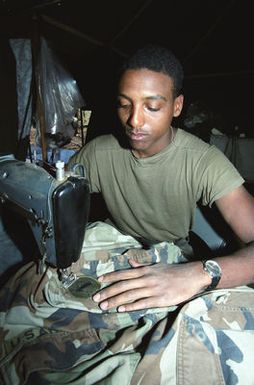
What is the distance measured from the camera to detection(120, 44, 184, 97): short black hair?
1.27m

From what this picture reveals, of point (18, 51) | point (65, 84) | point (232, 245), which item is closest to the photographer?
point (232, 245)

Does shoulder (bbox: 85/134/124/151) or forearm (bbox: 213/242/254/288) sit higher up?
shoulder (bbox: 85/134/124/151)

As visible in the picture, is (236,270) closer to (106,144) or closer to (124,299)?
(124,299)

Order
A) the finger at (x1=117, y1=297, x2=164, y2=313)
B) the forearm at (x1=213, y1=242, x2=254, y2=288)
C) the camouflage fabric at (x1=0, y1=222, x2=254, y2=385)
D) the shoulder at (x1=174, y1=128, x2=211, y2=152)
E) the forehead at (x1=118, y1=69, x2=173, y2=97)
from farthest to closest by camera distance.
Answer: the shoulder at (x1=174, y1=128, x2=211, y2=152)
the forehead at (x1=118, y1=69, x2=173, y2=97)
the forearm at (x1=213, y1=242, x2=254, y2=288)
the finger at (x1=117, y1=297, x2=164, y2=313)
the camouflage fabric at (x1=0, y1=222, x2=254, y2=385)

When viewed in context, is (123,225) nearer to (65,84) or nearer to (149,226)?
(149,226)

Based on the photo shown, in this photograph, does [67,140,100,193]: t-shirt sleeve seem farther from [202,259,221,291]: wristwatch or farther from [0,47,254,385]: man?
[202,259,221,291]: wristwatch

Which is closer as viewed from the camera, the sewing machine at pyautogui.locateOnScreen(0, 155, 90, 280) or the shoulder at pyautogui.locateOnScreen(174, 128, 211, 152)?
the sewing machine at pyautogui.locateOnScreen(0, 155, 90, 280)

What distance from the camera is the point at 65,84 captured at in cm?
304

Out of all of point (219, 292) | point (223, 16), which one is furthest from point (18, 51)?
point (223, 16)

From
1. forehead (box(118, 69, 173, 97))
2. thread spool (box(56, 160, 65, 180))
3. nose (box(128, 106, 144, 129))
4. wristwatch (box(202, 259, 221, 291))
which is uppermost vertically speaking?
forehead (box(118, 69, 173, 97))

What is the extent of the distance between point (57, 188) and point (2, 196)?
0.91 feet

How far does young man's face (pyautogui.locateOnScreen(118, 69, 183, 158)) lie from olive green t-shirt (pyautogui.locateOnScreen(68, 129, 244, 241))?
6.9 inches

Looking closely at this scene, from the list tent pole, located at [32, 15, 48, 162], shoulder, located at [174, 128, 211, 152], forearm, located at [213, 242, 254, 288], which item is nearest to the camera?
forearm, located at [213, 242, 254, 288]

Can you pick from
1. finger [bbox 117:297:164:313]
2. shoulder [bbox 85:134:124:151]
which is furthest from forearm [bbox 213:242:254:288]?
shoulder [bbox 85:134:124:151]
